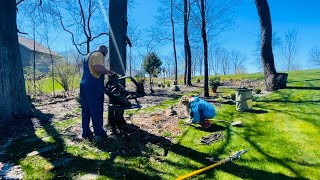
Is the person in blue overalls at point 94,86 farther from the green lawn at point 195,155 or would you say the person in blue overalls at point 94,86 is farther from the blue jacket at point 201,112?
the blue jacket at point 201,112

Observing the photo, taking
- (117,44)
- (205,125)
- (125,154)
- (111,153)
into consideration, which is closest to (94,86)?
(111,153)

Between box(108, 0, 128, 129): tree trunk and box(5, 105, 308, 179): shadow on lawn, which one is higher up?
box(108, 0, 128, 129): tree trunk

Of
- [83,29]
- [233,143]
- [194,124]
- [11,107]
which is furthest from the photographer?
[83,29]

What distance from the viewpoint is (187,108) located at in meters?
6.22

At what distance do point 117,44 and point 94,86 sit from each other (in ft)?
4.91

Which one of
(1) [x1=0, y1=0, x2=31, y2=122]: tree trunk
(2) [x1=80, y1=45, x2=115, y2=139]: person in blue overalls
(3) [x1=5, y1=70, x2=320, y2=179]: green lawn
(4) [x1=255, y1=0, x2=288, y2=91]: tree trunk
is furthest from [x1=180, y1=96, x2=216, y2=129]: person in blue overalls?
→ (4) [x1=255, y1=0, x2=288, y2=91]: tree trunk

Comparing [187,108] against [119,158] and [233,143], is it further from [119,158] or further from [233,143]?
[119,158]

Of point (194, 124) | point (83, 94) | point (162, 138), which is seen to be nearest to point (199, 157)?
point (162, 138)

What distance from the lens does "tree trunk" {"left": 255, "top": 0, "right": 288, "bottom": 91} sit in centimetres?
1107

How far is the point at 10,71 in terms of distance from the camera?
714 cm

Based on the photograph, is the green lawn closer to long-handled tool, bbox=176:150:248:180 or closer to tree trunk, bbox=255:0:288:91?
long-handled tool, bbox=176:150:248:180

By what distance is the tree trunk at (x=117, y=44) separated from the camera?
5.66 m

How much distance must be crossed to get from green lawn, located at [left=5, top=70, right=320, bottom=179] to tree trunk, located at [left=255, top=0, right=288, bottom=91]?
5.24 meters

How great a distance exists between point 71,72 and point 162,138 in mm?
11650
